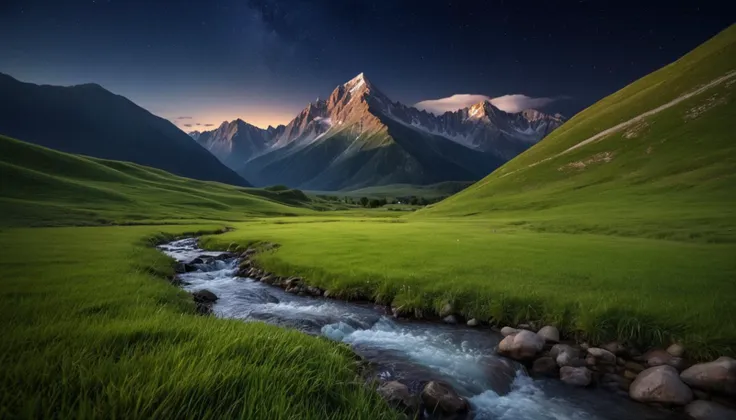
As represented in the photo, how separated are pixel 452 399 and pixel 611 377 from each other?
21.8 ft

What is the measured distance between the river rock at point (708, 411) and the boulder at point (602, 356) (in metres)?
2.85

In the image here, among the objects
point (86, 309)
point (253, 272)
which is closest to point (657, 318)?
point (86, 309)

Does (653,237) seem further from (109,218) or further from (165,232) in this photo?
(109,218)

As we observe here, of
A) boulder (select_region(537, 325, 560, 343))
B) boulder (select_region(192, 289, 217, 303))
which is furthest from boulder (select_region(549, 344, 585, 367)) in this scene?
boulder (select_region(192, 289, 217, 303))

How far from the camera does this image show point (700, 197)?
59.7m

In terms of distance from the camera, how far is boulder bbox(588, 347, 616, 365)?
13.6 m

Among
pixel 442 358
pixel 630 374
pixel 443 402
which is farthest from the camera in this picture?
pixel 442 358

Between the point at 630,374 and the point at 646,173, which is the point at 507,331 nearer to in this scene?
the point at 630,374

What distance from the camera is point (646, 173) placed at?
85.2 metres

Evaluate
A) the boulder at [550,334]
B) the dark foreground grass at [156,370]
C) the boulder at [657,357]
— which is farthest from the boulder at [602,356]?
the dark foreground grass at [156,370]

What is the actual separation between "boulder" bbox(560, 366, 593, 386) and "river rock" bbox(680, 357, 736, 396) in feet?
9.28

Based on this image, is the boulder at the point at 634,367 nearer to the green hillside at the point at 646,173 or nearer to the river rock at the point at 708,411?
the river rock at the point at 708,411

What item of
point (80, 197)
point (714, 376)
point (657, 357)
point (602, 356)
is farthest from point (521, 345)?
point (80, 197)

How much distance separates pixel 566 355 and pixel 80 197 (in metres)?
119
